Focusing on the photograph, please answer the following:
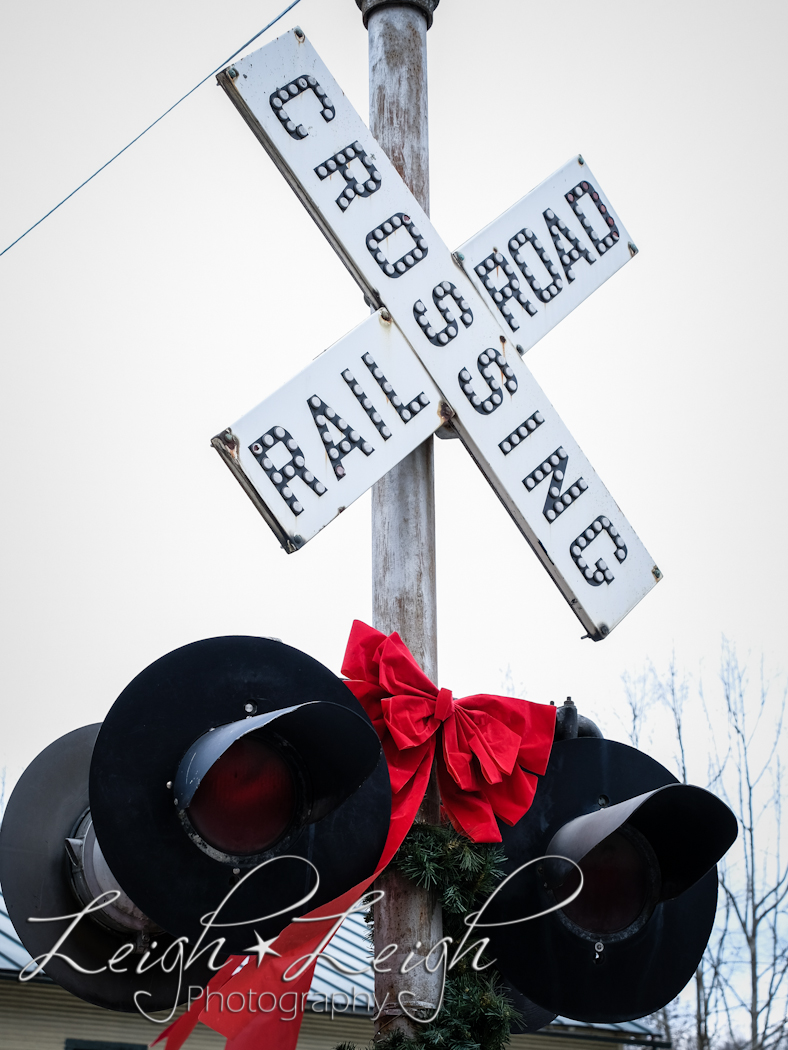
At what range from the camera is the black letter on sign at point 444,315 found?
3.36 meters

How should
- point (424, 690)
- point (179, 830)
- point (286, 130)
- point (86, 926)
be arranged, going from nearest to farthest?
point (179, 830) < point (86, 926) < point (424, 690) < point (286, 130)

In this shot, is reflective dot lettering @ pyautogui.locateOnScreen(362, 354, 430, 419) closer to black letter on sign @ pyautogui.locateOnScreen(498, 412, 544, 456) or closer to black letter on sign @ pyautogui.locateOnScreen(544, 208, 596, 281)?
black letter on sign @ pyautogui.locateOnScreen(498, 412, 544, 456)

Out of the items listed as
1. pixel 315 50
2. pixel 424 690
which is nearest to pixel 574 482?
pixel 424 690

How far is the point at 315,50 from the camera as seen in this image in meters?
3.43

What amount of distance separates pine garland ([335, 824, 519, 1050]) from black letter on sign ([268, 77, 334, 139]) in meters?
2.23

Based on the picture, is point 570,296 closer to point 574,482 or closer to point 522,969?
point 574,482

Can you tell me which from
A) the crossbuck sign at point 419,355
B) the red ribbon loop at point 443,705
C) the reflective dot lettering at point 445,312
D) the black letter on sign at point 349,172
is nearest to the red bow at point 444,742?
the red ribbon loop at point 443,705

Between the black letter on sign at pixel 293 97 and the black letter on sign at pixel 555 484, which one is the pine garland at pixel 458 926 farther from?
the black letter on sign at pixel 293 97

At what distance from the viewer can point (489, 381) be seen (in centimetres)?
347

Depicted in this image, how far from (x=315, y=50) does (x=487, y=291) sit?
989 mm

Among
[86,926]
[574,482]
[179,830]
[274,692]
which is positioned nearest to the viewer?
[179,830]

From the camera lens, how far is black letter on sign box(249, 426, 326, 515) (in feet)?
9.39

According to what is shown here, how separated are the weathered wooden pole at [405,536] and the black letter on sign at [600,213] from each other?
61cm

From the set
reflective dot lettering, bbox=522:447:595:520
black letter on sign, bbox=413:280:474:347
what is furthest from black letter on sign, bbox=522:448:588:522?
black letter on sign, bbox=413:280:474:347
